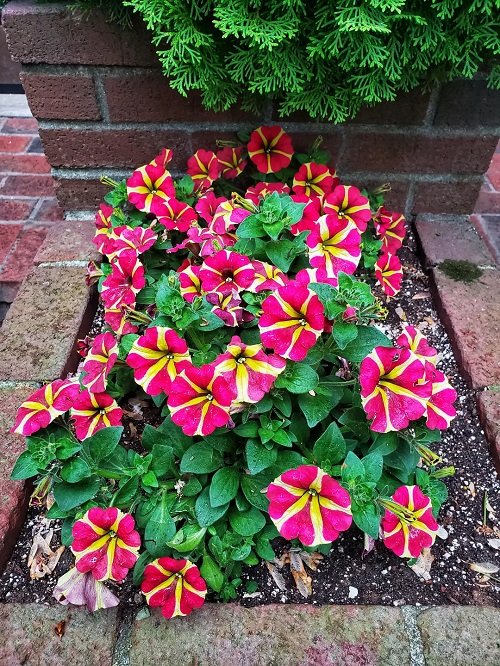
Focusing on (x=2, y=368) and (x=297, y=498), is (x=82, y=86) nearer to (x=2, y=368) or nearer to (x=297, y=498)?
(x=2, y=368)

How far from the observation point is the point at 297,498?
1.01 m

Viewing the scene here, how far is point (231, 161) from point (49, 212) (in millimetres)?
812

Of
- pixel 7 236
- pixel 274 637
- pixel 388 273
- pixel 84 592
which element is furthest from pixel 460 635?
pixel 7 236

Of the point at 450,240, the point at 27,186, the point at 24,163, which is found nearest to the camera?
the point at 450,240

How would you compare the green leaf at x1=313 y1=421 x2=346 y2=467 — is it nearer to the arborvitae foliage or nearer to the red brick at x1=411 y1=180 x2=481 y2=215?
the arborvitae foliage

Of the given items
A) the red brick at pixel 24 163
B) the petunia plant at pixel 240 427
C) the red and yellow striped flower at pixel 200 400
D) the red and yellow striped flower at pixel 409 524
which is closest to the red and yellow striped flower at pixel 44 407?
the petunia plant at pixel 240 427

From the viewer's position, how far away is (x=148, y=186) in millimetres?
1608

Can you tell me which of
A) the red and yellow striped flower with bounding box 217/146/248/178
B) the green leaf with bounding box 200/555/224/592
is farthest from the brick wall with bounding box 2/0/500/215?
the green leaf with bounding box 200/555/224/592

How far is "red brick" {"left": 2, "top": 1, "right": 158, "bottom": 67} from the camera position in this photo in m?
1.59

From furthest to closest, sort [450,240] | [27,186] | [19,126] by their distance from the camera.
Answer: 1. [19,126]
2. [27,186]
3. [450,240]

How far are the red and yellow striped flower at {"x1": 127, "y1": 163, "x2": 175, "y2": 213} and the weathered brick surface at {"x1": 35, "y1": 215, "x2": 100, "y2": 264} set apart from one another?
293mm

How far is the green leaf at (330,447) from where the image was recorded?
1093 mm

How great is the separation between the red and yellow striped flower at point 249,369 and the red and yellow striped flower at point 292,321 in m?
0.02

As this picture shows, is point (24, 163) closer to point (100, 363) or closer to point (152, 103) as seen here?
point (152, 103)
